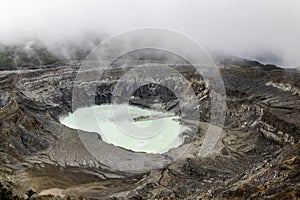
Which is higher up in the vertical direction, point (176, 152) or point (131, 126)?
point (131, 126)

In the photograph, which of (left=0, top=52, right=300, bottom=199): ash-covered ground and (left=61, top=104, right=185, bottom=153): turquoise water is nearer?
(left=0, top=52, right=300, bottom=199): ash-covered ground

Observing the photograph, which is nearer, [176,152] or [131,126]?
[176,152]

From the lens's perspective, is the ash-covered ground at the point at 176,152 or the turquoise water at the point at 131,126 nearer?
the ash-covered ground at the point at 176,152

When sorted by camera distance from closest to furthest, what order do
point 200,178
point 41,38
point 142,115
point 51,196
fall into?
1. point 51,196
2. point 200,178
3. point 142,115
4. point 41,38

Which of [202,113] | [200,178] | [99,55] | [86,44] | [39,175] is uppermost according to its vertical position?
[86,44]

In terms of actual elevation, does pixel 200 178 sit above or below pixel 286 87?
below

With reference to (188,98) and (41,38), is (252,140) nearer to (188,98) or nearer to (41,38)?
(188,98)

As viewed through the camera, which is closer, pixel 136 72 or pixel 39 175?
pixel 39 175

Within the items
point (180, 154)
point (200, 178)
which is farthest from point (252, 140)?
point (200, 178)
